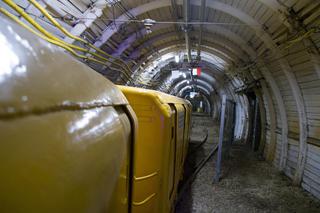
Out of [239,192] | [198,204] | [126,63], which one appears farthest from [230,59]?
[198,204]

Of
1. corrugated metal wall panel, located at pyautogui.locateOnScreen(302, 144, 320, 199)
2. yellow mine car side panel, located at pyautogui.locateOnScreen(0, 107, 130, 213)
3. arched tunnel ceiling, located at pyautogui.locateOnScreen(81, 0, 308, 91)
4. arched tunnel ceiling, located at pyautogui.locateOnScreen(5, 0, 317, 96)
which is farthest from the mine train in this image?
corrugated metal wall panel, located at pyautogui.locateOnScreen(302, 144, 320, 199)

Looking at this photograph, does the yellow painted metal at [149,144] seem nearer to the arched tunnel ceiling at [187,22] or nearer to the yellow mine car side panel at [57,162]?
the yellow mine car side panel at [57,162]

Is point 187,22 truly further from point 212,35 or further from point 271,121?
point 271,121

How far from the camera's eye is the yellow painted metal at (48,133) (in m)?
0.62

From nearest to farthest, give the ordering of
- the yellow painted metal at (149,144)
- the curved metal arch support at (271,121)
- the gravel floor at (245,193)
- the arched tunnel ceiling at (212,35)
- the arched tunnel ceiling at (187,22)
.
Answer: the yellow painted metal at (149,144), the arched tunnel ceiling at (187,22), the gravel floor at (245,193), the arched tunnel ceiling at (212,35), the curved metal arch support at (271,121)

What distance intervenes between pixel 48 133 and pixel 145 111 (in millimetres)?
2728

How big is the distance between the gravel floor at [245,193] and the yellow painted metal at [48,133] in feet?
18.0

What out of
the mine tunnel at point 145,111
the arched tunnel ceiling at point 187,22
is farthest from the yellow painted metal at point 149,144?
the arched tunnel ceiling at point 187,22

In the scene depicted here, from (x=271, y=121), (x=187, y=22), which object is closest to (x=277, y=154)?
(x=271, y=121)

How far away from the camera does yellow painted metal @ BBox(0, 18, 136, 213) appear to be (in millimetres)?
618

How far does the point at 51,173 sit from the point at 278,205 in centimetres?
719

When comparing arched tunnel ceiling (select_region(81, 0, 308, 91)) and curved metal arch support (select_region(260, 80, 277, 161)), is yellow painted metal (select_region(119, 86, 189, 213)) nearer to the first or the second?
arched tunnel ceiling (select_region(81, 0, 308, 91))

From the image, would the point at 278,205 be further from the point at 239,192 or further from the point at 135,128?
the point at 135,128

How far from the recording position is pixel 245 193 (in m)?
7.34
